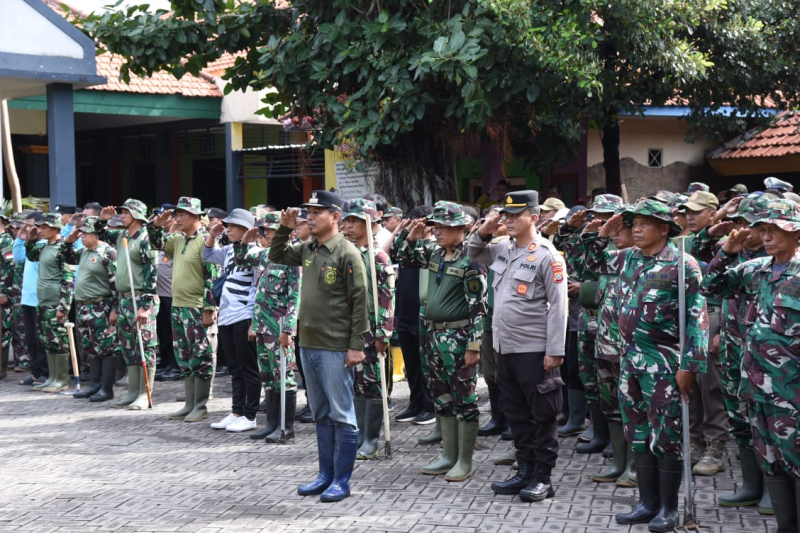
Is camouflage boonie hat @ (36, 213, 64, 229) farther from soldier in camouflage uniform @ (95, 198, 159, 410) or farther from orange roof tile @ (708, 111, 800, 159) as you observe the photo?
orange roof tile @ (708, 111, 800, 159)

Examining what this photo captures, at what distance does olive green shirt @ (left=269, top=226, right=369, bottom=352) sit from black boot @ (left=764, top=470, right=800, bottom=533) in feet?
9.33

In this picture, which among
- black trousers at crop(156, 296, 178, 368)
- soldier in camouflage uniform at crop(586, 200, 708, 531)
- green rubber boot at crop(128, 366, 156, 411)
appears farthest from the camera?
black trousers at crop(156, 296, 178, 368)

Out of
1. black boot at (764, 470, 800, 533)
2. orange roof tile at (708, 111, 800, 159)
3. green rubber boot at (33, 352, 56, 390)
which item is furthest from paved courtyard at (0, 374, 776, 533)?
orange roof tile at (708, 111, 800, 159)

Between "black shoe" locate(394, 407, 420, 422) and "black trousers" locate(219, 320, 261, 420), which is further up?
"black trousers" locate(219, 320, 261, 420)

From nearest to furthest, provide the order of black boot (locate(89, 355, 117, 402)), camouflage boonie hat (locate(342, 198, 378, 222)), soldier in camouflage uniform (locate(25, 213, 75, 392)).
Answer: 1. camouflage boonie hat (locate(342, 198, 378, 222))
2. black boot (locate(89, 355, 117, 402))
3. soldier in camouflage uniform (locate(25, 213, 75, 392))

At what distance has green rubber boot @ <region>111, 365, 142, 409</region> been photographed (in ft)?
36.3

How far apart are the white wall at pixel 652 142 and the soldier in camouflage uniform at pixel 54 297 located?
933 cm

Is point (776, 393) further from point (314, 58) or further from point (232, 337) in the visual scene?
point (314, 58)

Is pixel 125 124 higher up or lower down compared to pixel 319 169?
higher up

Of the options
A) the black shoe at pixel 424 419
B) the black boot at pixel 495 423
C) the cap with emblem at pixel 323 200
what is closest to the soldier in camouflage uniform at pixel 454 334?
the cap with emblem at pixel 323 200

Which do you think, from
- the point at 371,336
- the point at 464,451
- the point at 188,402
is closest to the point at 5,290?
the point at 188,402

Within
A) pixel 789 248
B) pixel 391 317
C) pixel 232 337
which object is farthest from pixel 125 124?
pixel 789 248

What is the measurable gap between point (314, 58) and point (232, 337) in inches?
189

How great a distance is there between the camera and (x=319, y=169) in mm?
19438
